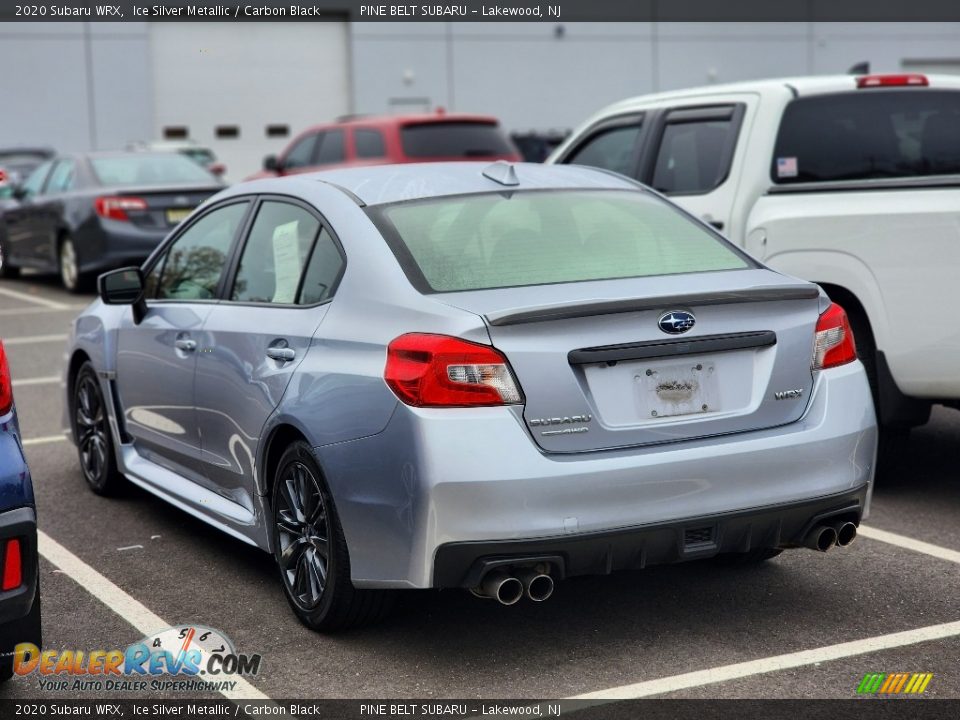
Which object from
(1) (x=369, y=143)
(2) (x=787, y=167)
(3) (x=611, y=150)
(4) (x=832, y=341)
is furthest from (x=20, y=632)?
(1) (x=369, y=143)

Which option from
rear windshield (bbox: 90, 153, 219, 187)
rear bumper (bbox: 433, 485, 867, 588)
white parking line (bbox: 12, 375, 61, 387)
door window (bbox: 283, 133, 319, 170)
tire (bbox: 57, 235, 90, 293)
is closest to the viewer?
rear bumper (bbox: 433, 485, 867, 588)

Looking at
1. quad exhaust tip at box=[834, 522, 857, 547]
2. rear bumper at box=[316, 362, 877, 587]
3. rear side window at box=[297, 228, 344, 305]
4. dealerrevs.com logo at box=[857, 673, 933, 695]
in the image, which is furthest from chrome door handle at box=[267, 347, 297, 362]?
dealerrevs.com logo at box=[857, 673, 933, 695]

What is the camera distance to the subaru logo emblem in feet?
14.3

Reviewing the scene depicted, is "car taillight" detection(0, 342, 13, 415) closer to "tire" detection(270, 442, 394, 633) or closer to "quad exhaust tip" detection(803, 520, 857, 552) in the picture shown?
"tire" detection(270, 442, 394, 633)

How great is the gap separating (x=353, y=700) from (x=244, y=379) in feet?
4.67

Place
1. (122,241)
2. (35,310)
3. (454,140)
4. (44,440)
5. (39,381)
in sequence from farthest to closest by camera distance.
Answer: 1. (454,140)
2. (122,241)
3. (35,310)
4. (39,381)
5. (44,440)

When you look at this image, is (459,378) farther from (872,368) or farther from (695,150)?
(695,150)

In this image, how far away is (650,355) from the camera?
430cm

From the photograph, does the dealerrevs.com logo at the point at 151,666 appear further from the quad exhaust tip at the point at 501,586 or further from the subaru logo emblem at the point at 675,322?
the subaru logo emblem at the point at 675,322

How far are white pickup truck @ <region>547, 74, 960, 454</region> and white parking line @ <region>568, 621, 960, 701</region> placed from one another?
66.4 inches

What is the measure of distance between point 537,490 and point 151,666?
1.41 m

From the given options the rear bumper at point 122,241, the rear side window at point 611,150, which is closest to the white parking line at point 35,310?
the rear bumper at point 122,241

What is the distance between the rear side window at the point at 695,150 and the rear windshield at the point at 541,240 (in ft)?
7.49
